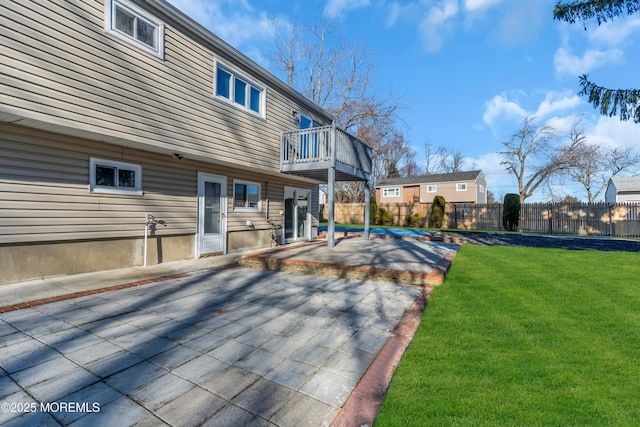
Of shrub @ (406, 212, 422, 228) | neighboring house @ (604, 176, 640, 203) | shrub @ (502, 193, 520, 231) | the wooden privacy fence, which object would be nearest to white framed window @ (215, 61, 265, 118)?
shrub @ (502, 193, 520, 231)

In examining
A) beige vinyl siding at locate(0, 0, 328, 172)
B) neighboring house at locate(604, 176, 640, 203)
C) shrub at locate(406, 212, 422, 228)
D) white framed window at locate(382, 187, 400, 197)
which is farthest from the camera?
white framed window at locate(382, 187, 400, 197)

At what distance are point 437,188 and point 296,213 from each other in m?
23.7

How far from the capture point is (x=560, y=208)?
55.5 ft

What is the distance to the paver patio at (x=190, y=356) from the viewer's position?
5.64 ft

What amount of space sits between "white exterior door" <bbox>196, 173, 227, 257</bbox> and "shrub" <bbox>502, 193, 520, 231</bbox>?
678 inches

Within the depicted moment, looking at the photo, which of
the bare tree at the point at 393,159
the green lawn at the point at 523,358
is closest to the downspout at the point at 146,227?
the green lawn at the point at 523,358

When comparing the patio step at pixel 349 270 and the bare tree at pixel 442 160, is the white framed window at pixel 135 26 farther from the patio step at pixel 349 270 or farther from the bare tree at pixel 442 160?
the bare tree at pixel 442 160

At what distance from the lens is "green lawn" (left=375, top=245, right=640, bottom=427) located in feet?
5.55

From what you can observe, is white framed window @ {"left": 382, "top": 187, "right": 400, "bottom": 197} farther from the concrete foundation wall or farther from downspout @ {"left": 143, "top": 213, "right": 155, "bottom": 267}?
downspout @ {"left": 143, "top": 213, "right": 155, "bottom": 267}

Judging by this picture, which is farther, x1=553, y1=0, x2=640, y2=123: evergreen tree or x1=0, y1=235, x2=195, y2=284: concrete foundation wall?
x1=553, y1=0, x2=640, y2=123: evergreen tree

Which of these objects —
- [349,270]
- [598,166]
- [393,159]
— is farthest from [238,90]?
[598,166]

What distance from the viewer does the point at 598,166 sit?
1100 inches

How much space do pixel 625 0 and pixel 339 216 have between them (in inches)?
793

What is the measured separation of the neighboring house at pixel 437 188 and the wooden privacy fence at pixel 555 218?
370 inches
